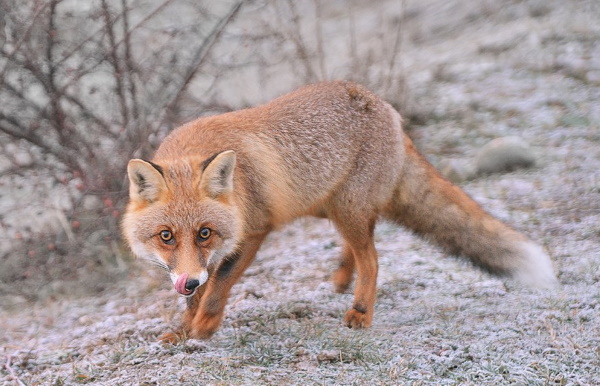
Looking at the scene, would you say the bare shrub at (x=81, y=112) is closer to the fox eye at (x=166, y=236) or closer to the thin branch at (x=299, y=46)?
the thin branch at (x=299, y=46)

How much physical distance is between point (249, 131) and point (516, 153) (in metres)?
3.70

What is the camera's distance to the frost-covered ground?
3.58 meters

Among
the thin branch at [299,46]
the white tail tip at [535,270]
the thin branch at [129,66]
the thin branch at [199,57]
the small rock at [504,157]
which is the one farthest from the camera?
the thin branch at [299,46]

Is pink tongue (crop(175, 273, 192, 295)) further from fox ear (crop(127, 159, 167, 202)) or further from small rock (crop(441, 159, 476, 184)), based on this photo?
small rock (crop(441, 159, 476, 184))

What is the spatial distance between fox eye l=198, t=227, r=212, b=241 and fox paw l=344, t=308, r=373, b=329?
4.26 feet

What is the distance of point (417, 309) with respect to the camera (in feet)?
15.1

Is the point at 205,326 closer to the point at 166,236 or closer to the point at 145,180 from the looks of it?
the point at 166,236

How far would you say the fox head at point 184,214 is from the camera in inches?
136

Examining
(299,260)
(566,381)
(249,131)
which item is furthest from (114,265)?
(566,381)

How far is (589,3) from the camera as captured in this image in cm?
1062

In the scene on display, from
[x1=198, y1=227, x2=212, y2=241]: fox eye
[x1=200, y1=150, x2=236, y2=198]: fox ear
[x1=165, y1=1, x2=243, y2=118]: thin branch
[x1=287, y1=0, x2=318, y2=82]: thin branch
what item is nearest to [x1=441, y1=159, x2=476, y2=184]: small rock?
[x1=287, y1=0, x2=318, y2=82]: thin branch

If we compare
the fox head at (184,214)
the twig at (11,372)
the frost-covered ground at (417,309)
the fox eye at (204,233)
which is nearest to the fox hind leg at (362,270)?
the frost-covered ground at (417,309)

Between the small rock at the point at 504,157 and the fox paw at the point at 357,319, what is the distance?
3.16 metres

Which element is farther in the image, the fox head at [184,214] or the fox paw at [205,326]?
the fox paw at [205,326]
